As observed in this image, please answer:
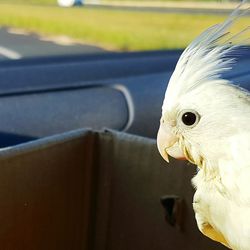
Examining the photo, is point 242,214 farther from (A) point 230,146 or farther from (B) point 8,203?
(B) point 8,203

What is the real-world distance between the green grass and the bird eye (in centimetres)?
129

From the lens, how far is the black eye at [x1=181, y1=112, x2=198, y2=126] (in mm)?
1346

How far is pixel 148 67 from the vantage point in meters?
2.40

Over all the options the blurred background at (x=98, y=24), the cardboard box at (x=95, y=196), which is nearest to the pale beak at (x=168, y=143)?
the cardboard box at (x=95, y=196)

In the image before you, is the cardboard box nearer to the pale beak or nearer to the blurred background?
the pale beak

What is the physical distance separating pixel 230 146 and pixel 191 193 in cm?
38

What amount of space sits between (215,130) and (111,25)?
62.5 inches

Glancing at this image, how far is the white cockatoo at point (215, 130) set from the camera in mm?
1277

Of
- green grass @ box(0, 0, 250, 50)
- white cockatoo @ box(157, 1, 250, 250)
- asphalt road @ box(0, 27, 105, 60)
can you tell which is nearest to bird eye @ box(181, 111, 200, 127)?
white cockatoo @ box(157, 1, 250, 250)

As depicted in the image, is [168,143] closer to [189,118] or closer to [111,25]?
[189,118]

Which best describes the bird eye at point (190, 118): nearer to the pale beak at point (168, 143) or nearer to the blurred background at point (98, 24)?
the pale beak at point (168, 143)

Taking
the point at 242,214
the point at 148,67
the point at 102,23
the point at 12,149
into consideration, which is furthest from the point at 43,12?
the point at 242,214

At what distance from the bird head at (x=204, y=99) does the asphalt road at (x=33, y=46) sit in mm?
1125

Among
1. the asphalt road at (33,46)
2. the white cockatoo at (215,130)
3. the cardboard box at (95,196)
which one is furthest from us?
the asphalt road at (33,46)
